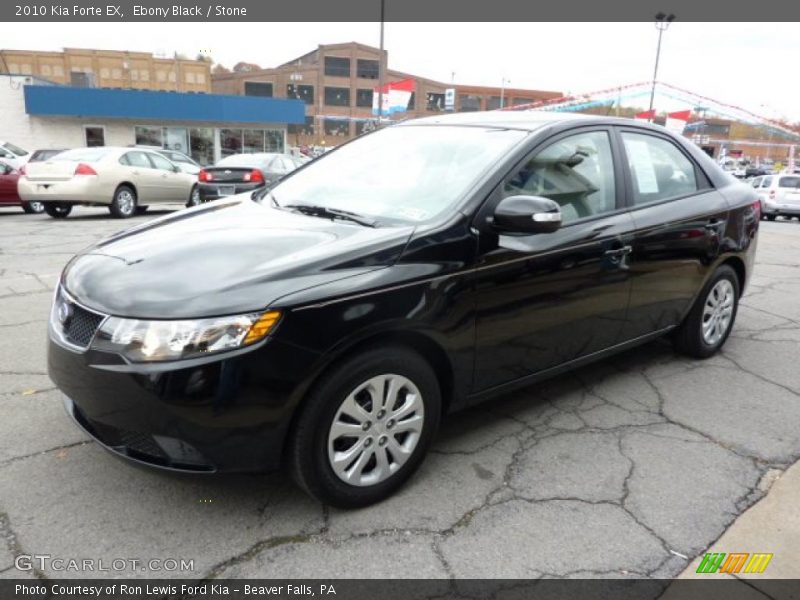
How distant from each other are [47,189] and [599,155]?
1139 centimetres

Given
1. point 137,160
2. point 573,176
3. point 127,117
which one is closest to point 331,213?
point 573,176

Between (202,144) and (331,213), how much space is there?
3080 cm

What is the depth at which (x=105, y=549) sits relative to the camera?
229 centimetres

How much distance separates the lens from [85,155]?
12195 mm

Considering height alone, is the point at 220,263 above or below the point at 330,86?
below

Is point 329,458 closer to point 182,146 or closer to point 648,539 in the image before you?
point 648,539

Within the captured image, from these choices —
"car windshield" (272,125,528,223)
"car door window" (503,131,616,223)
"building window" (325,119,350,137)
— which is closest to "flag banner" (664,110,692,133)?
"car door window" (503,131,616,223)

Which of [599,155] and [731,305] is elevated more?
[599,155]

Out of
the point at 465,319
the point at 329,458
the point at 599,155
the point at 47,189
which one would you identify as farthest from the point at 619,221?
the point at 47,189

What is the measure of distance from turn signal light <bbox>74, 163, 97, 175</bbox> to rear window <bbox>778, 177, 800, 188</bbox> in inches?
828

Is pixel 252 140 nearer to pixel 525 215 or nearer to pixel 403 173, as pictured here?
pixel 403 173

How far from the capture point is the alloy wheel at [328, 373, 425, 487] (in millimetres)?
2437

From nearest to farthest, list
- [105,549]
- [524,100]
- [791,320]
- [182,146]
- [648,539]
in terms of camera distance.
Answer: [105,549] → [648,539] → [791,320] → [182,146] → [524,100]

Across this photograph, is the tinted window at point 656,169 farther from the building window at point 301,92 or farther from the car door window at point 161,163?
the building window at point 301,92
